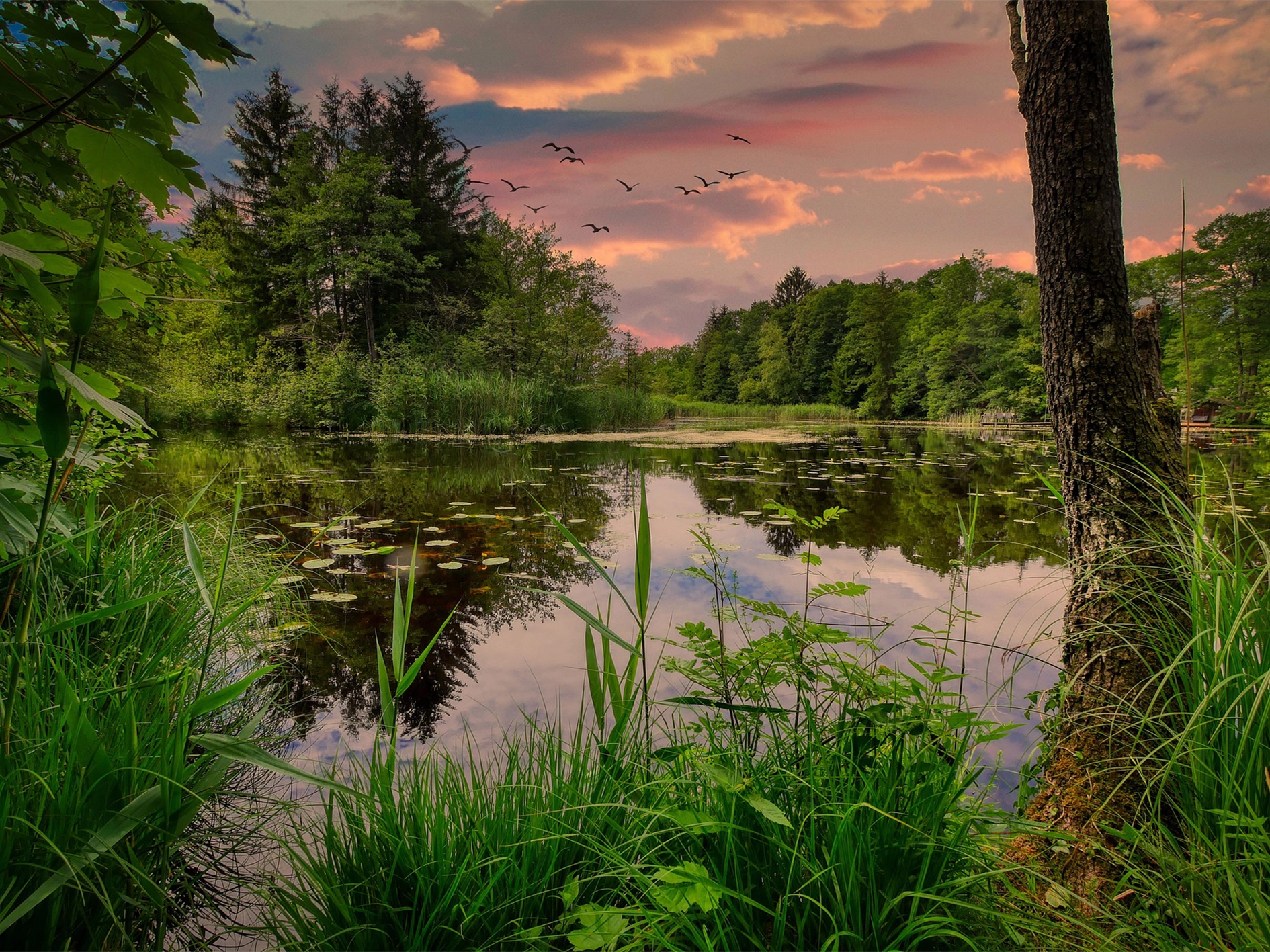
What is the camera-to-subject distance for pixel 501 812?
1.12m

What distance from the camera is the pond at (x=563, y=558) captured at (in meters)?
2.33

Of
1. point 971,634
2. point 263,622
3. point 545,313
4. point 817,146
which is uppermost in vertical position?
point 545,313

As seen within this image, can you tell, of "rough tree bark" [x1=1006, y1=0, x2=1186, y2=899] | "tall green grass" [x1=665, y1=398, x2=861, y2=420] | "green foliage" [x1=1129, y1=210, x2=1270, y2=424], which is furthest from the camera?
"tall green grass" [x1=665, y1=398, x2=861, y2=420]

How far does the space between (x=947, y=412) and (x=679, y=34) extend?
32.6 m

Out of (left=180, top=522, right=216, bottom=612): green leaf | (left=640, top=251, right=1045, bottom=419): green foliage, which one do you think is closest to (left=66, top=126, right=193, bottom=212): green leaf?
(left=180, top=522, right=216, bottom=612): green leaf

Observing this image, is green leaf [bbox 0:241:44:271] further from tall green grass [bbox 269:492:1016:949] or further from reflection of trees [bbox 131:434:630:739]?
reflection of trees [bbox 131:434:630:739]

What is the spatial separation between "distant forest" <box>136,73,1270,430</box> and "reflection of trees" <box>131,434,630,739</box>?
5530 millimetres

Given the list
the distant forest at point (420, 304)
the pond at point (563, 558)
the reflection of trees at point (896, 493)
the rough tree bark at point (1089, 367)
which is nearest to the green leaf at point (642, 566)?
the pond at point (563, 558)

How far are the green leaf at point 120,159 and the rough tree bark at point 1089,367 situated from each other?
6.74 ft

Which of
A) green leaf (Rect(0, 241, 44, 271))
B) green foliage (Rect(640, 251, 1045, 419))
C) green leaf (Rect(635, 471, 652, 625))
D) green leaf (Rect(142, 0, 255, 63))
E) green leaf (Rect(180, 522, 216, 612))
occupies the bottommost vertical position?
green leaf (Rect(635, 471, 652, 625))

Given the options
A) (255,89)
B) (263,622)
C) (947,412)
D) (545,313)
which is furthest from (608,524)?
(947,412)

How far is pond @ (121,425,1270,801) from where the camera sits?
233 centimetres

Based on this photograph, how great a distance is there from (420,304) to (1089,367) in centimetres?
2263

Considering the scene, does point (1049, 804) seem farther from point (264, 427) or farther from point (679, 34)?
point (264, 427)
